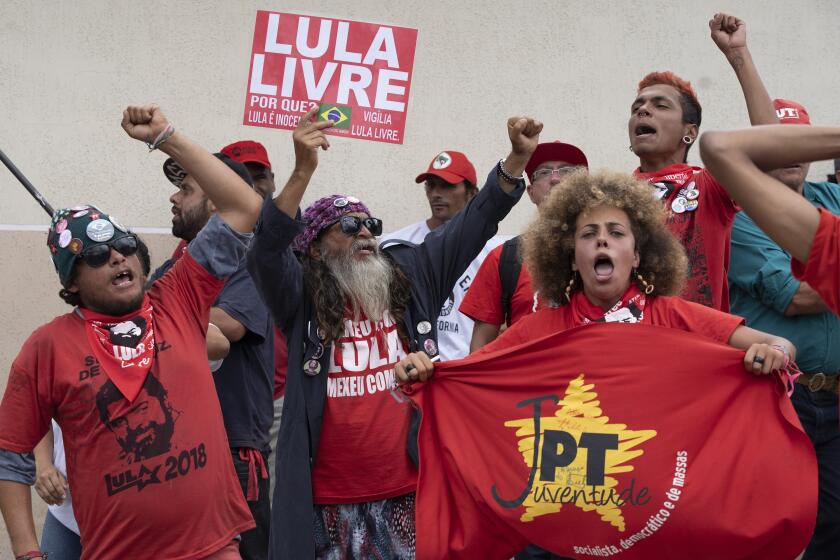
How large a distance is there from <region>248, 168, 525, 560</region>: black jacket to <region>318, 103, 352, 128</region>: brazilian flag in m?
2.51

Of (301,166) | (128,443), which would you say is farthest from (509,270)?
(128,443)

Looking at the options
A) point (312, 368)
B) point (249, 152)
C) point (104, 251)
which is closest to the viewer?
point (104, 251)

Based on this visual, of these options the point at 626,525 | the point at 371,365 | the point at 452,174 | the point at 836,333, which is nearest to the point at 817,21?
the point at 452,174

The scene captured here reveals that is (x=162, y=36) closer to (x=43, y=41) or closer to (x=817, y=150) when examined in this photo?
(x=43, y=41)

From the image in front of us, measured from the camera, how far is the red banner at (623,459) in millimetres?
3787

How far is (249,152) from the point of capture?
22.6ft

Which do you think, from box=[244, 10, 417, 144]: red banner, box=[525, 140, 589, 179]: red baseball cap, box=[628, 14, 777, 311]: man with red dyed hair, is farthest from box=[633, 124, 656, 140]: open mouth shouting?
box=[244, 10, 417, 144]: red banner

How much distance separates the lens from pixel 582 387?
13.3 feet

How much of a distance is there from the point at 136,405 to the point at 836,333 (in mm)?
2971

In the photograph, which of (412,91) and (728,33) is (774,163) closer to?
(728,33)

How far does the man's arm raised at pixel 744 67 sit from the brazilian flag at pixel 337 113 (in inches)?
114

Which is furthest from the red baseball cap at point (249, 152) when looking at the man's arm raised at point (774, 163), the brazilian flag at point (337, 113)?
the man's arm raised at point (774, 163)

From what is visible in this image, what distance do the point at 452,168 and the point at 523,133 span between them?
7.59 feet

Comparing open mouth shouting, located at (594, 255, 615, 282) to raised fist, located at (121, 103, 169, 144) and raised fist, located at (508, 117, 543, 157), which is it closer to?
raised fist, located at (508, 117, 543, 157)
